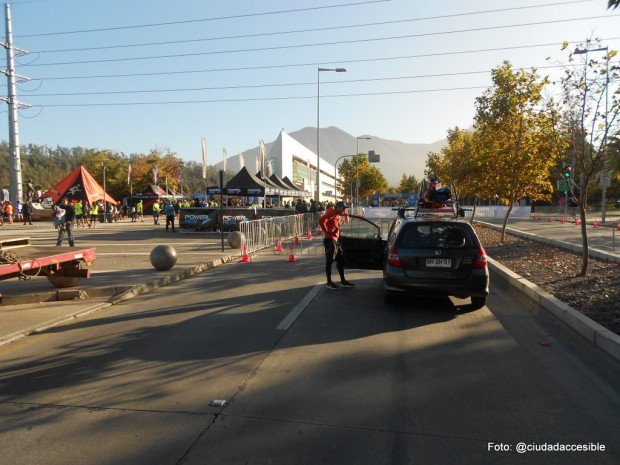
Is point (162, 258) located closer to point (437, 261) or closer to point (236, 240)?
point (236, 240)

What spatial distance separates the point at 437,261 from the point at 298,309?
2330 mm

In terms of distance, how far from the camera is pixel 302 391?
4535 mm

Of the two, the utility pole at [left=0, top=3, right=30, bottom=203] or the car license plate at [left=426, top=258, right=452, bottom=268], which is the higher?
the utility pole at [left=0, top=3, right=30, bottom=203]

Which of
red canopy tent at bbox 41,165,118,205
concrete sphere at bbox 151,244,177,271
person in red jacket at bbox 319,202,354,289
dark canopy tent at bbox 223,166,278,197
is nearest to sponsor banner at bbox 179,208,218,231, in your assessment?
dark canopy tent at bbox 223,166,278,197

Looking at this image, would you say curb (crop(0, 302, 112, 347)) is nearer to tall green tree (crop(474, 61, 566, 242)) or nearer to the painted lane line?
the painted lane line

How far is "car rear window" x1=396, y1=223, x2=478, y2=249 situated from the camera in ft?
25.4

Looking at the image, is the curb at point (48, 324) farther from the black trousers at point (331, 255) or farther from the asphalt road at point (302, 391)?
the black trousers at point (331, 255)

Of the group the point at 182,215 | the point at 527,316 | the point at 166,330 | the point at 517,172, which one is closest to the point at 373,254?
the point at 527,316

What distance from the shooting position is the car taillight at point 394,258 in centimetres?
778

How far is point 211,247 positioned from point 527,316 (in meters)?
12.7

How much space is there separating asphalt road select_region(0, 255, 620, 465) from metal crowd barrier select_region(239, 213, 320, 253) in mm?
9516

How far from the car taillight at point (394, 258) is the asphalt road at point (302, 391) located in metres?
0.78

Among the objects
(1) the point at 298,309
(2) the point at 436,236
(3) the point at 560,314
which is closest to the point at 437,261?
(2) the point at 436,236

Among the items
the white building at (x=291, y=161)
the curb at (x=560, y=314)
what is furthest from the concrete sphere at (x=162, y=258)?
the white building at (x=291, y=161)
